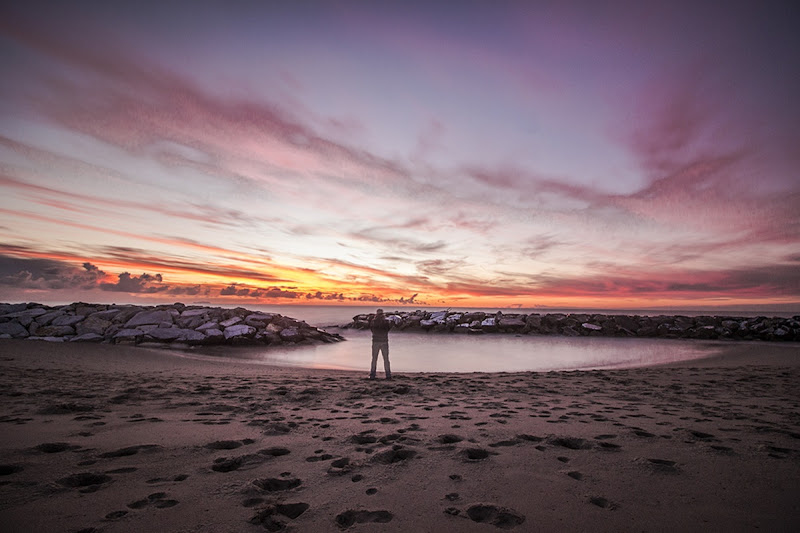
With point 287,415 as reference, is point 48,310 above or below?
above

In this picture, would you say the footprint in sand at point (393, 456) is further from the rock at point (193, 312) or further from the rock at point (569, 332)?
the rock at point (569, 332)

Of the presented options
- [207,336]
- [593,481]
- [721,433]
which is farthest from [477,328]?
[593,481]

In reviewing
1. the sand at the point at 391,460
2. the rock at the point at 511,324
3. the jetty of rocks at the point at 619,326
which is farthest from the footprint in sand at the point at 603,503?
the rock at the point at 511,324

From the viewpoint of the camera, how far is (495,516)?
2760 mm

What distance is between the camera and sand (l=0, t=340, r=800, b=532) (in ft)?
8.91

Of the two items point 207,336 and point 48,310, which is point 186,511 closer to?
point 207,336

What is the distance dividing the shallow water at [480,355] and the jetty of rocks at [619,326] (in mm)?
4094

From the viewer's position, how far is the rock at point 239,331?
54.5 feet

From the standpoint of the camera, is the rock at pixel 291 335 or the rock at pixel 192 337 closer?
the rock at pixel 192 337

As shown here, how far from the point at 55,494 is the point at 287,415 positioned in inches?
117

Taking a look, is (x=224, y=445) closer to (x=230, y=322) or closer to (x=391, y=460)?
(x=391, y=460)

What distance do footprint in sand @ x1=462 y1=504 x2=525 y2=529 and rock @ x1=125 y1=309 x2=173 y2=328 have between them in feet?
59.9

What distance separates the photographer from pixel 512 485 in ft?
10.6

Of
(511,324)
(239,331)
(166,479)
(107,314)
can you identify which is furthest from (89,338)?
(511,324)
